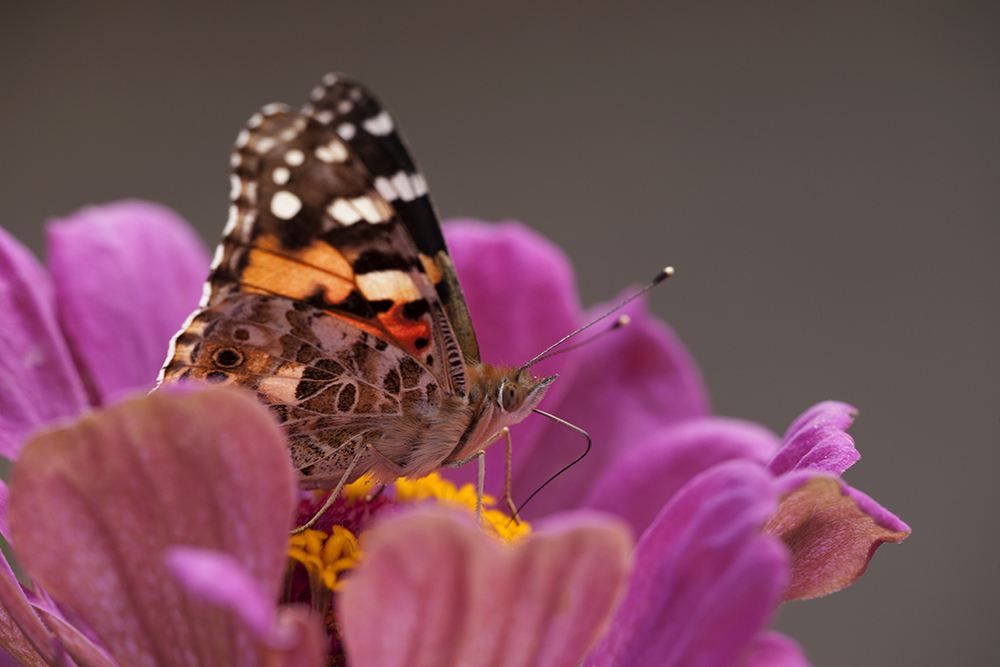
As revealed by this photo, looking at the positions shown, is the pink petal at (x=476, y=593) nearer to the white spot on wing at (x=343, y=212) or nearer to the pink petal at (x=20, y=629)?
the pink petal at (x=20, y=629)

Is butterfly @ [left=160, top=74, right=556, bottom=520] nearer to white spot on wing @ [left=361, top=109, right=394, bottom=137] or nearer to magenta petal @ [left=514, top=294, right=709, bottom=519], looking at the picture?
white spot on wing @ [left=361, top=109, right=394, bottom=137]

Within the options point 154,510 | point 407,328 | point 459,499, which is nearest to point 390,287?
point 407,328

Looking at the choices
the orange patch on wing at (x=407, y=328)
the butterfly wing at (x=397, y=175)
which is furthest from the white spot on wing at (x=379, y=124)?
the orange patch on wing at (x=407, y=328)

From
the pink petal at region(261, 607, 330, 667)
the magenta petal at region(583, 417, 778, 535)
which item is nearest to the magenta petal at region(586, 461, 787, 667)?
the pink petal at region(261, 607, 330, 667)

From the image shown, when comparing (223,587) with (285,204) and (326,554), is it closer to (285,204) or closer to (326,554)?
(326,554)

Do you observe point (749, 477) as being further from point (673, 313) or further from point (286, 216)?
point (673, 313)

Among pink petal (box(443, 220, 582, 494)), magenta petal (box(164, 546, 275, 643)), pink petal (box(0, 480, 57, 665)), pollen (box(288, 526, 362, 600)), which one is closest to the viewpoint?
magenta petal (box(164, 546, 275, 643))
